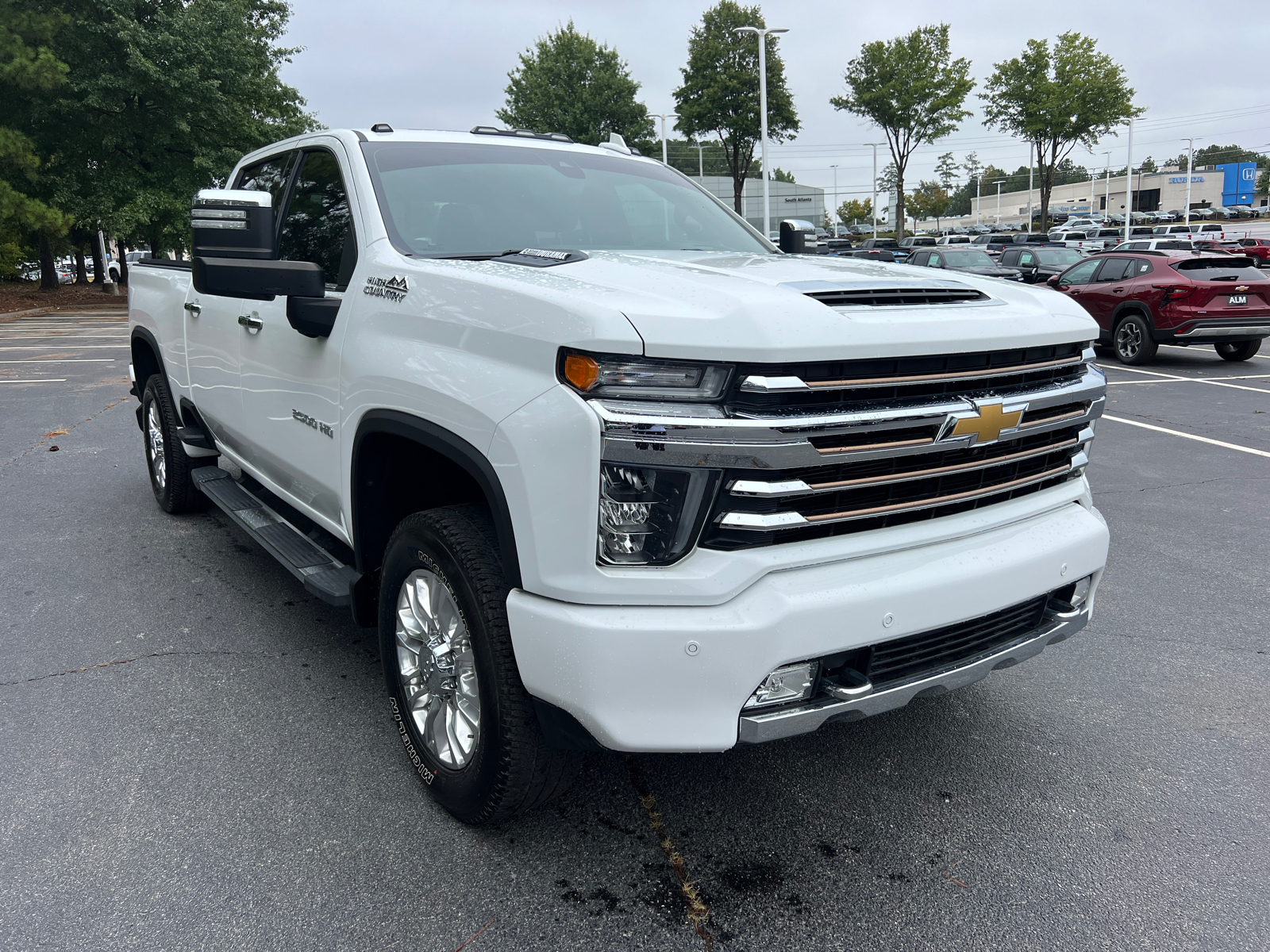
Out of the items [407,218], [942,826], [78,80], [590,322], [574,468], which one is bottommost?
[942,826]

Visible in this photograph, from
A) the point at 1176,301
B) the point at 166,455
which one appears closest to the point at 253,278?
the point at 166,455

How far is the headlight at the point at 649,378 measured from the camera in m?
2.09

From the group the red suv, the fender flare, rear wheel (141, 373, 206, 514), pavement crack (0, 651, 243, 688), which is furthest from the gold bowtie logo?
the red suv

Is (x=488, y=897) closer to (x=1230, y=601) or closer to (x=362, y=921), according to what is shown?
(x=362, y=921)

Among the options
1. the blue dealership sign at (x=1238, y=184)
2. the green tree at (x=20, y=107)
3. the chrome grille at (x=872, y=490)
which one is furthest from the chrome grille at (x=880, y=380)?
the blue dealership sign at (x=1238, y=184)

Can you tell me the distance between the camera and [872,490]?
2295 millimetres

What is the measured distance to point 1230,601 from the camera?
14.7 ft

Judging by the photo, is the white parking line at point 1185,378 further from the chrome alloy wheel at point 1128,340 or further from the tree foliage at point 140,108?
the tree foliage at point 140,108

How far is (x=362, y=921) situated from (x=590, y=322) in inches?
60.8

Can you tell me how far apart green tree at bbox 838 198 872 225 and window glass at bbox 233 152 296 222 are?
113330mm

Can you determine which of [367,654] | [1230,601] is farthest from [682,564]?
[1230,601]

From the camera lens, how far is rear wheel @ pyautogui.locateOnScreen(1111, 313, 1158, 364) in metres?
13.5

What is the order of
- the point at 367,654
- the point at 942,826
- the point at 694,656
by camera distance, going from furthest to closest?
the point at 367,654
the point at 942,826
the point at 694,656

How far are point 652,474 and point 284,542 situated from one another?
2249 millimetres
